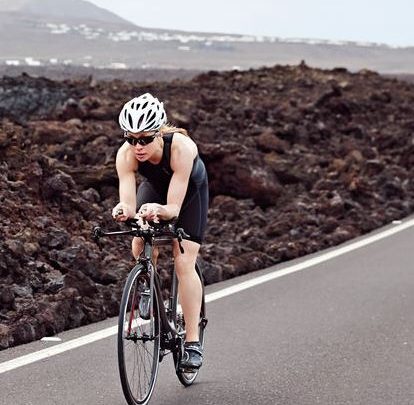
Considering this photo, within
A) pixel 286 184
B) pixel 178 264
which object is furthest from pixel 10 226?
pixel 286 184

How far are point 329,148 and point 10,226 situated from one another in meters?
12.2

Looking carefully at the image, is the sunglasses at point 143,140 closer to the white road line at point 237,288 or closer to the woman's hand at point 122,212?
the woman's hand at point 122,212

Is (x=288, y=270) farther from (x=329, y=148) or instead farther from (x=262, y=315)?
(x=329, y=148)

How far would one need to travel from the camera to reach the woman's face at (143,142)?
682 centimetres

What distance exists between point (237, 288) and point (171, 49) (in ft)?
434

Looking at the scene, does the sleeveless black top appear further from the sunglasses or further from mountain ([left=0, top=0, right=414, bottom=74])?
mountain ([left=0, top=0, right=414, bottom=74])

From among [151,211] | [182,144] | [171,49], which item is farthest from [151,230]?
[171,49]

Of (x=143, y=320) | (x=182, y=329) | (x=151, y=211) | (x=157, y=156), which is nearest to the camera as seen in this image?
(x=151, y=211)

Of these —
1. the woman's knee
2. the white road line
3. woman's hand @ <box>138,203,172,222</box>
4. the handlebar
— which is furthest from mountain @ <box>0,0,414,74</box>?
woman's hand @ <box>138,203,172,222</box>

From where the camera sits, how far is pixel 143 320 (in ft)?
22.4

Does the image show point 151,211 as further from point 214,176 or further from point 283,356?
point 214,176

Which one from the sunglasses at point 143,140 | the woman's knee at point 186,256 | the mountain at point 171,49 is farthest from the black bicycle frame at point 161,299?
the mountain at point 171,49

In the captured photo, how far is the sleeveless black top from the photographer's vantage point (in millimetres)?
7062

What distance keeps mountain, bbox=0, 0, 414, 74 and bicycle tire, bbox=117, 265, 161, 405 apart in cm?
10895
